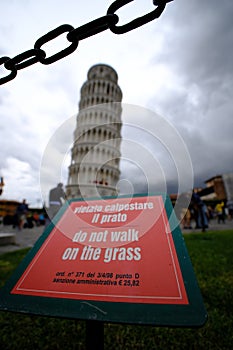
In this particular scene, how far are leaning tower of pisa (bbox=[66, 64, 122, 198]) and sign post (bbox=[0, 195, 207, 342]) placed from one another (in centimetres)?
3655

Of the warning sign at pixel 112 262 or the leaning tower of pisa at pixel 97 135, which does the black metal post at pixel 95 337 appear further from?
the leaning tower of pisa at pixel 97 135

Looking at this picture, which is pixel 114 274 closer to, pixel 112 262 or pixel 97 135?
pixel 112 262

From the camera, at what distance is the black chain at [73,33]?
2.40 ft

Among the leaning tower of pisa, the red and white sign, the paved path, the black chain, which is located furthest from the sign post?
the leaning tower of pisa

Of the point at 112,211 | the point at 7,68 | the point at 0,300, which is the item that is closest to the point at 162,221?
the point at 112,211

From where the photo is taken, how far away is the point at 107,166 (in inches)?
1598

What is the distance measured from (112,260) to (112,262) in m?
0.02

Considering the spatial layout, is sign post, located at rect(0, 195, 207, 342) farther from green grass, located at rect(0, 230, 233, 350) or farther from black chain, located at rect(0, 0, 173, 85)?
black chain, located at rect(0, 0, 173, 85)

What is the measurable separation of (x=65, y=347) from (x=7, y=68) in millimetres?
1654

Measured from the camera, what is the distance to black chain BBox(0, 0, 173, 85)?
731mm

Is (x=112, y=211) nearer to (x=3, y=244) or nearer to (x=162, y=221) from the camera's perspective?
(x=162, y=221)

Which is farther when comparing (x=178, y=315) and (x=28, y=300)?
(x=28, y=300)

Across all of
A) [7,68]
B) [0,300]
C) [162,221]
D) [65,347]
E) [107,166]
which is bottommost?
[65,347]

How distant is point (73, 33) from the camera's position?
31.7 inches
